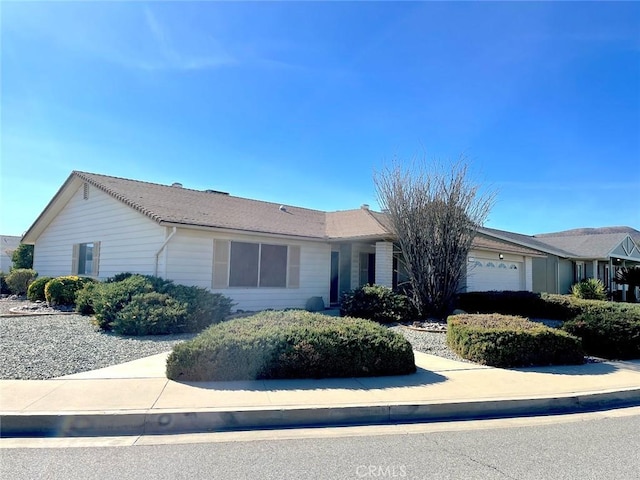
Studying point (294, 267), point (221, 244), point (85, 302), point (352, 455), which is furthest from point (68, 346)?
point (294, 267)

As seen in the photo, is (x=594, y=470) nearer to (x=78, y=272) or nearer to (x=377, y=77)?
(x=377, y=77)

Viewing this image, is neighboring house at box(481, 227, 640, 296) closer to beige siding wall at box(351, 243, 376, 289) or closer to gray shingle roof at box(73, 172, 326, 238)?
beige siding wall at box(351, 243, 376, 289)

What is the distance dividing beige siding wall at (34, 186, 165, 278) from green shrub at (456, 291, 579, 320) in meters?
10.7

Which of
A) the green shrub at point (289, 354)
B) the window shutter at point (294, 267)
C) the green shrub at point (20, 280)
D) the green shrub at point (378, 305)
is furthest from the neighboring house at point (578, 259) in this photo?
the green shrub at point (20, 280)

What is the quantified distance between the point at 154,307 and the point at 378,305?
21.3 ft

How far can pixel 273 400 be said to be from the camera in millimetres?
5160

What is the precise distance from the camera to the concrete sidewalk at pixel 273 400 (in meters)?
4.50

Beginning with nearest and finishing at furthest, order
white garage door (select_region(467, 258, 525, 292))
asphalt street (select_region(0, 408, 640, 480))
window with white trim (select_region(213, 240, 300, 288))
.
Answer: asphalt street (select_region(0, 408, 640, 480))
window with white trim (select_region(213, 240, 300, 288))
white garage door (select_region(467, 258, 525, 292))

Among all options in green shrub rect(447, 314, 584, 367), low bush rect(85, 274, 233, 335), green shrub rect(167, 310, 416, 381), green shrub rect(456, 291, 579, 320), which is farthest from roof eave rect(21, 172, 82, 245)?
green shrub rect(456, 291, 579, 320)

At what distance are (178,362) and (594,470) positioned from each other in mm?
5116

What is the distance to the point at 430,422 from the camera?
4992mm

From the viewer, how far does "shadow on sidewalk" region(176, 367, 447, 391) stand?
18.9ft

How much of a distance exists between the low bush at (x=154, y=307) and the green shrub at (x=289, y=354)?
10.4 feet

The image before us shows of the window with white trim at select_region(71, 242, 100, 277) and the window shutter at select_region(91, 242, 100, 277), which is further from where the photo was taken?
the window with white trim at select_region(71, 242, 100, 277)
